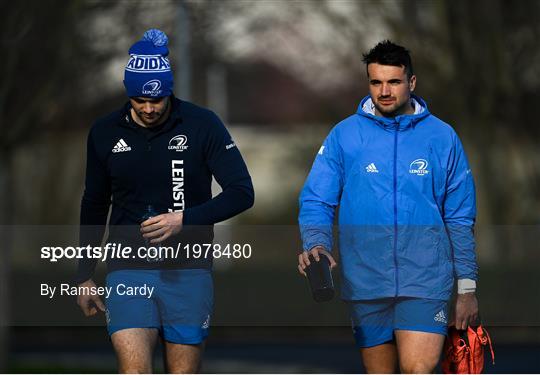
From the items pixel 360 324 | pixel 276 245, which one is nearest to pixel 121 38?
pixel 276 245

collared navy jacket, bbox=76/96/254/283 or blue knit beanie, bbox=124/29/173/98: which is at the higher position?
blue knit beanie, bbox=124/29/173/98

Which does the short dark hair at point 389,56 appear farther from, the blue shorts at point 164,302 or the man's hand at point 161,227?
the blue shorts at point 164,302

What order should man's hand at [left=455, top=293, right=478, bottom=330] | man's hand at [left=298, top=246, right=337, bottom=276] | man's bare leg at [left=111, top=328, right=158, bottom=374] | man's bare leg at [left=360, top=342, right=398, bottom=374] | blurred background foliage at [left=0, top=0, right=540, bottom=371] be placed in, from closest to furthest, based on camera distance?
man's bare leg at [left=111, top=328, right=158, bottom=374]
man's hand at [left=298, top=246, right=337, bottom=276]
man's hand at [left=455, top=293, right=478, bottom=330]
man's bare leg at [left=360, top=342, right=398, bottom=374]
blurred background foliage at [left=0, top=0, right=540, bottom=371]

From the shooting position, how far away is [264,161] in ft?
96.8

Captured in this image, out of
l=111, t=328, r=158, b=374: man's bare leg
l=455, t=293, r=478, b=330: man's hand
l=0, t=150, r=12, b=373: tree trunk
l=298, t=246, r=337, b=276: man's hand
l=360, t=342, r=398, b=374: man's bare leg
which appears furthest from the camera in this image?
l=0, t=150, r=12, b=373: tree trunk

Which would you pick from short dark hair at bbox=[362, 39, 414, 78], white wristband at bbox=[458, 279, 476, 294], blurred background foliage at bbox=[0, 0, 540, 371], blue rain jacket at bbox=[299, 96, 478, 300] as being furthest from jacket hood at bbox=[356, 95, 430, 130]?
blurred background foliage at bbox=[0, 0, 540, 371]

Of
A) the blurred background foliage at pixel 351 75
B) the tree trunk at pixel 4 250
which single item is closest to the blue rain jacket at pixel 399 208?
the tree trunk at pixel 4 250

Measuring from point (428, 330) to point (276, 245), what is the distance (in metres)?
7.30

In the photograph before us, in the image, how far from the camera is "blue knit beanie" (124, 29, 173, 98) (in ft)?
23.2

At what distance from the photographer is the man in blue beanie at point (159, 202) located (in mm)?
7059

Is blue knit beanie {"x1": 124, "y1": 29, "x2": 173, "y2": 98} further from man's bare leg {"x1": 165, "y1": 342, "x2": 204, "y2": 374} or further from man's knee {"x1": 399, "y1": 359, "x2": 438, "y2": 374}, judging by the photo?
man's knee {"x1": 399, "y1": 359, "x2": 438, "y2": 374}

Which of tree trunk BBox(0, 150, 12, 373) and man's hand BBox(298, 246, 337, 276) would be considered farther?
tree trunk BBox(0, 150, 12, 373)

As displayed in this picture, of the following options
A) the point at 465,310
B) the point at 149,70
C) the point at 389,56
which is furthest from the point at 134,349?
the point at 389,56

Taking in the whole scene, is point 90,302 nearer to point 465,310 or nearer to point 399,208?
point 399,208
